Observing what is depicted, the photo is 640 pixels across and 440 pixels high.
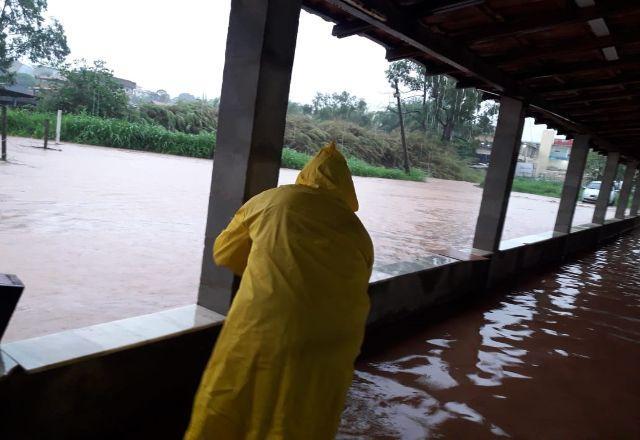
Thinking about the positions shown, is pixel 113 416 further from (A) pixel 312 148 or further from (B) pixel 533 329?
(A) pixel 312 148

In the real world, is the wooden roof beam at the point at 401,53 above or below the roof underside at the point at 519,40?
below

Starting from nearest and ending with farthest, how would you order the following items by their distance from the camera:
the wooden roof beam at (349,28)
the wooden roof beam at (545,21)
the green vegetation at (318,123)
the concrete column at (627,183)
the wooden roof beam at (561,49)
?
the wooden roof beam at (545,21) → the wooden roof beam at (349,28) → the wooden roof beam at (561,49) → the concrete column at (627,183) → the green vegetation at (318,123)

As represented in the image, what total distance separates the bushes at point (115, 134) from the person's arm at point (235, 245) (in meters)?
22.0

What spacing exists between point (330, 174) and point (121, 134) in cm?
2444

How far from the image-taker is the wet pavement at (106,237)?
4.43m

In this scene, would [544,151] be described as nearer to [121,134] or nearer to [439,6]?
[121,134]

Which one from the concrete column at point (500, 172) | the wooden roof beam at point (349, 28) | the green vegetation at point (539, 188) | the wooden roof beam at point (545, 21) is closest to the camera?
the wooden roof beam at point (545, 21)

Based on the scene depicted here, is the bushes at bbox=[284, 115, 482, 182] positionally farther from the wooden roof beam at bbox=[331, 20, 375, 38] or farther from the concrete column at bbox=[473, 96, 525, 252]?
the wooden roof beam at bbox=[331, 20, 375, 38]

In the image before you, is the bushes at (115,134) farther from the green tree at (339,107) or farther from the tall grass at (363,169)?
the green tree at (339,107)

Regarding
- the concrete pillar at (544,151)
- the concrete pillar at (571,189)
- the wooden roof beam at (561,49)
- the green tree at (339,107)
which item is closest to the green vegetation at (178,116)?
the green tree at (339,107)

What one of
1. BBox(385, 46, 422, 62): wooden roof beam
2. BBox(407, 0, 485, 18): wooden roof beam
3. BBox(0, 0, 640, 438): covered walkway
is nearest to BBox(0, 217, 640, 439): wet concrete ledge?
BBox(0, 0, 640, 438): covered walkway

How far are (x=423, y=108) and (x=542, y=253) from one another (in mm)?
43482

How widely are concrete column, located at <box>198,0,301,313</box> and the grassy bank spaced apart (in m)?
16.4

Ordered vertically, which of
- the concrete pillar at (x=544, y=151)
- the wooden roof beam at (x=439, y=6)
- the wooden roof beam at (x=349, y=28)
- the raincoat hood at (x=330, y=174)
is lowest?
the raincoat hood at (x=330, y=174)
